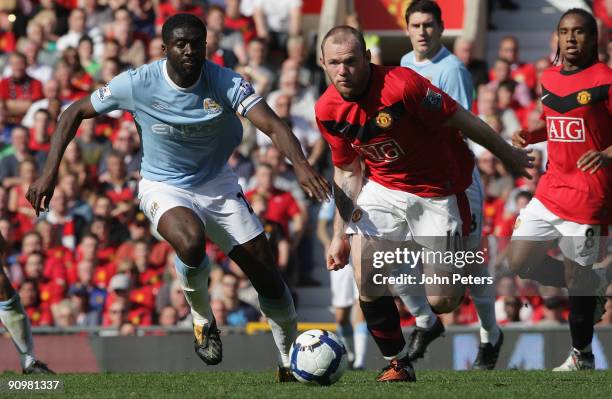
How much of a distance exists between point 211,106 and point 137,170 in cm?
663

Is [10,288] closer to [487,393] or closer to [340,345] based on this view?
[340,345]

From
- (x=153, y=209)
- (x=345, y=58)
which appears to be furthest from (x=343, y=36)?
(x=153, y=209)

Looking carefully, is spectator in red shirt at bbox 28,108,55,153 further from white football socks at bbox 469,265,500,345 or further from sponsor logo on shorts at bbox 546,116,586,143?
sponsor logo on shorts at bbox 546,116,586,143

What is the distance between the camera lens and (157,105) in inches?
359

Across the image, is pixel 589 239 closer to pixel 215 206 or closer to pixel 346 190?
pixel 346 190

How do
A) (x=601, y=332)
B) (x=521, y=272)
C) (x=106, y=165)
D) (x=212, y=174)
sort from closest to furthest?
1. (x=212, y=174)
2. (x=521, y=272)
3. (x=601, y=332)
4. (x=106, y=165)

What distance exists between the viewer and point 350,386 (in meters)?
8.54

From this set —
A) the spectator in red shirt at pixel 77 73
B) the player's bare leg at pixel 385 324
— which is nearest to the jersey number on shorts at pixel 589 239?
the player's bare leg at pixel 385 324

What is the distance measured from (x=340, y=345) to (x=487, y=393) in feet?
3.71

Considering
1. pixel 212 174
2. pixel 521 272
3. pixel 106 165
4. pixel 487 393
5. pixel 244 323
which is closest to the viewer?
pixel 487 393

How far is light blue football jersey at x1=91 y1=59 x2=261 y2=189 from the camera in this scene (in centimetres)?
907

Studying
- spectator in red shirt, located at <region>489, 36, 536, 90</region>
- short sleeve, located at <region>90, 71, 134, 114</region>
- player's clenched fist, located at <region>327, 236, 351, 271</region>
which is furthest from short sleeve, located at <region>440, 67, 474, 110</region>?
spectator in red shirt, located at <region>489, 36, 536, 90</region>

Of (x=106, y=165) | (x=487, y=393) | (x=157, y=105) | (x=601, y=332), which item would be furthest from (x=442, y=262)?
(x=106, y=165)

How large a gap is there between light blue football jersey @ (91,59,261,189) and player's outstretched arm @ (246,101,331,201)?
14 centimetres
